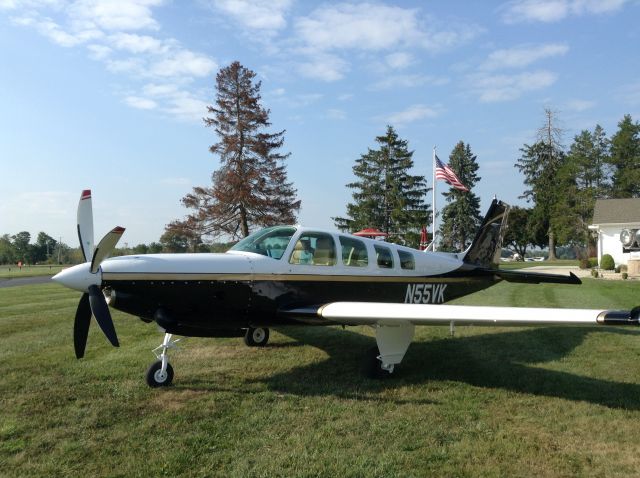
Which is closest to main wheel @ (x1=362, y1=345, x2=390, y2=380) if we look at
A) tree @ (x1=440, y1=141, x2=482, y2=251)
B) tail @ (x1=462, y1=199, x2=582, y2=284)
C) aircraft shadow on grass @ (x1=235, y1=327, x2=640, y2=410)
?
aircraft shadow on grass @ (x1=235, y1=327, x2=640, y2=410)

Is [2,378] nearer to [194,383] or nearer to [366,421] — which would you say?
[194,383]

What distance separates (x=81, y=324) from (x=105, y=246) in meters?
1.34

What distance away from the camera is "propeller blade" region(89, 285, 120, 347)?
5629 millimetres

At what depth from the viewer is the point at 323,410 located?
17.8 ft

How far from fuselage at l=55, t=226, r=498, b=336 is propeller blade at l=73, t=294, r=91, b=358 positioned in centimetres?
42

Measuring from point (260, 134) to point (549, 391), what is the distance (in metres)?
36.4

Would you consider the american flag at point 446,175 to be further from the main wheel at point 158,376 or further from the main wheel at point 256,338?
the main wheel at point 158,376

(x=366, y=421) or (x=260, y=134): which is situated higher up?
(x=260, y=134)

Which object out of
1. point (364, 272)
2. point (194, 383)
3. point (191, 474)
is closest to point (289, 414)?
point (191, 474)

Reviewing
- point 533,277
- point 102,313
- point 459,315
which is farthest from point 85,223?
point 533,277

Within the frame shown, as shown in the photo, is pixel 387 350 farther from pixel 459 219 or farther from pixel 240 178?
pixel 459 219

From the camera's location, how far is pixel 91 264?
19.6 feet

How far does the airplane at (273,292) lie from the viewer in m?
5.90

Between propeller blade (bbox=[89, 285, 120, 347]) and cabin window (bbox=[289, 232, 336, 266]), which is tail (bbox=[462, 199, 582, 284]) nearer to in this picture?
cabin window (bbox=[289, 232, 336, 266])
